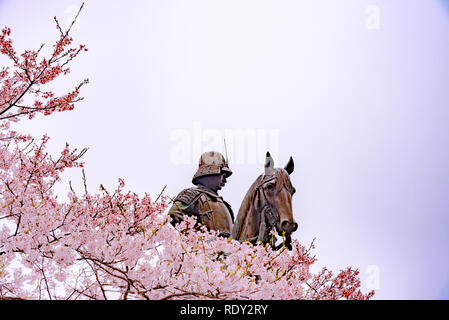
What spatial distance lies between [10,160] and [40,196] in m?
0.71

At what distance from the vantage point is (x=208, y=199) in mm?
10773

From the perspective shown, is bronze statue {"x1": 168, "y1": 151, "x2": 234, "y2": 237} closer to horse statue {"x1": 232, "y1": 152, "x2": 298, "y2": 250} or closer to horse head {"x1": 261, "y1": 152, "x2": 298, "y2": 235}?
horse statue {"x1": 232, "y1": 152, "x2": 298, "y2": 250}

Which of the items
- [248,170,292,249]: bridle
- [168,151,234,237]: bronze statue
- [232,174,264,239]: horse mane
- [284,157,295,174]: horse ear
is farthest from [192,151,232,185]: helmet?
[248,170,292,249]: bridle

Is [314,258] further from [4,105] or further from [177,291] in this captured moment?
[4,105]

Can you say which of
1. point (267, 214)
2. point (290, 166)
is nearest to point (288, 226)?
point (267, 214)

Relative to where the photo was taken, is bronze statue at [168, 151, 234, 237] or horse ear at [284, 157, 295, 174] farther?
bronze statue at [168, 151, 234, 237]

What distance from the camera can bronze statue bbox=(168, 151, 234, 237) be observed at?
34.1 feet

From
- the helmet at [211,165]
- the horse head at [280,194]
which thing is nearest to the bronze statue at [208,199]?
the helmet at [211,165]

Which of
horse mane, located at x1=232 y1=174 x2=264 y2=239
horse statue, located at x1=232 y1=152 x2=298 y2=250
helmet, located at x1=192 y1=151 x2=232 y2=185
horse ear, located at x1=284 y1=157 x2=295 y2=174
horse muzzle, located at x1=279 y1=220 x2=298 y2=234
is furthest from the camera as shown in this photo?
helmet, located at x1=192 y1=151 x2=232 y2=185

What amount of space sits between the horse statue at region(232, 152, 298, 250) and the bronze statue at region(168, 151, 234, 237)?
118 cm

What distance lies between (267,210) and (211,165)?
8.91 ft

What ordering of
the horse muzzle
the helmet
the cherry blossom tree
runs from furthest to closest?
the helmet
the horse muzzle
the cherry blossom tree

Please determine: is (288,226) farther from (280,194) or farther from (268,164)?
(268,164)
